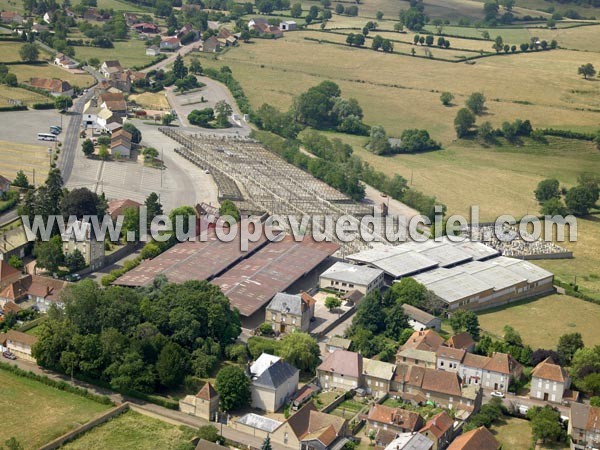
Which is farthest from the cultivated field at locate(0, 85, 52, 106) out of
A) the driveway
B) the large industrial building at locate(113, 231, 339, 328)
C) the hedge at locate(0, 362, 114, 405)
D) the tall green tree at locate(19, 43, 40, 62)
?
the hedge at locate(0, 362, 114, 405)

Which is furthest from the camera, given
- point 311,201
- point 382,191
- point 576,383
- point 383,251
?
point 382,191

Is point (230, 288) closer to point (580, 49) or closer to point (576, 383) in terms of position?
point (576, 383)

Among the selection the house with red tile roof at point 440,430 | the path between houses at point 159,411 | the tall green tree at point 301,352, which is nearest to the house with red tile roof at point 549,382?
the house with red tile roof at point 440,430

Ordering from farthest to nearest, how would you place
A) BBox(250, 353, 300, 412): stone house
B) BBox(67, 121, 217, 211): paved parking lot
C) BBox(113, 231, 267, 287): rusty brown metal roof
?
BBox(67, 121, 217, 211): paved parking lot, BBox(113, 231, 267, 287): rusty brown metal roof, BBox(250, 353, 300, 412): stone house

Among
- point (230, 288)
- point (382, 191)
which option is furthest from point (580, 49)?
point (230, 288)

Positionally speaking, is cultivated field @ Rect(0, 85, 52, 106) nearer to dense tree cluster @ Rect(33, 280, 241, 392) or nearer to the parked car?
dense tree cluster @ Rect(33, 280, 241, 392)

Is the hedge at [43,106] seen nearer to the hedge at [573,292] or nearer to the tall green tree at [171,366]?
the hedge at [573,292]
